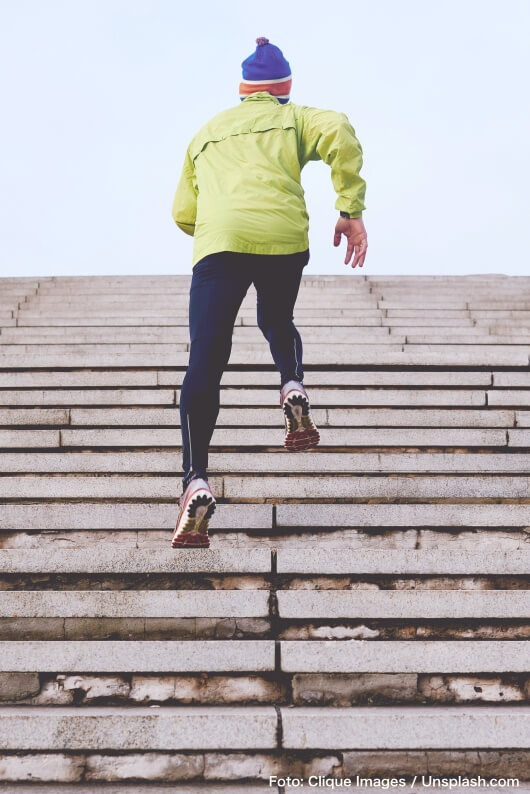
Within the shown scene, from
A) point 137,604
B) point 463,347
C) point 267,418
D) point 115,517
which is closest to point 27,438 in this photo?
point 115,517

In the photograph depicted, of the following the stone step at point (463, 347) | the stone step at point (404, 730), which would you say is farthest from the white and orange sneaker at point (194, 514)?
the stone step at point (463, 347)

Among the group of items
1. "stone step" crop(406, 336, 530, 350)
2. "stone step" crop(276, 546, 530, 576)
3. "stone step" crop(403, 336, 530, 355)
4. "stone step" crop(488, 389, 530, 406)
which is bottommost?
"stone step" crop(276, 546, 530, 576)

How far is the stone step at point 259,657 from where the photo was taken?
230cm

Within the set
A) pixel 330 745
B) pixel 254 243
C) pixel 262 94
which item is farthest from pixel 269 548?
pixel 262 94

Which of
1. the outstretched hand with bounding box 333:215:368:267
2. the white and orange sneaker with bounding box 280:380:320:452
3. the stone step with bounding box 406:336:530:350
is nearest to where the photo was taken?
the outstretched hand with bounding box 333:215:368:267

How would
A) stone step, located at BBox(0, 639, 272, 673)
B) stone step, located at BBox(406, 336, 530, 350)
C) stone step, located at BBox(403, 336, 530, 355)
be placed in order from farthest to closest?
stone step, located at BBox(406, 336, 530, 350) → stone step, located at BBox(403, 336, 530, 355) → stone step, located at BBox(0, 639, 272, 673)

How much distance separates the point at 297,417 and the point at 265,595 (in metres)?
0.82

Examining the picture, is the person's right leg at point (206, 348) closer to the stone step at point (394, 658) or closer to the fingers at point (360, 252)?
the fingers at point (360, 252)

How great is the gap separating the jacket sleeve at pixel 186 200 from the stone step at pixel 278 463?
39.1 inches

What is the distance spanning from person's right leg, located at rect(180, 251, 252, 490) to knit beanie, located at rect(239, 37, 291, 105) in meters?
0.70

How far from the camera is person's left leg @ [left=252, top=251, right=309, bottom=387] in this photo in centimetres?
266

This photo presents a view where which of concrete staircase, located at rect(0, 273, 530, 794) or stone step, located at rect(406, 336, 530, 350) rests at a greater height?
stone step, located at rect(406, 336, 530, 350)

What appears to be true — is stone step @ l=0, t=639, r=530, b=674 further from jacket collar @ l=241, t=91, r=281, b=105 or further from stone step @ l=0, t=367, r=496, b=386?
stone step @ l=0, t=367, r=496, b=386

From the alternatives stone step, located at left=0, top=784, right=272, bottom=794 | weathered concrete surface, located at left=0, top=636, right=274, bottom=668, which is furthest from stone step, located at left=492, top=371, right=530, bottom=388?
stone step, located at left=0, top=784, right=272, bottom=794
